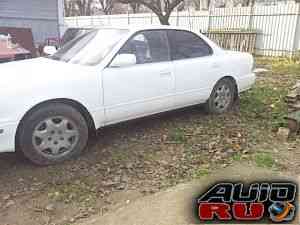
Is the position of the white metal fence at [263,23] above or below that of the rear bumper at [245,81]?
above

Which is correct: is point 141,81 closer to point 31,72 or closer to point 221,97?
point 31,72

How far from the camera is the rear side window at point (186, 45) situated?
4836mm

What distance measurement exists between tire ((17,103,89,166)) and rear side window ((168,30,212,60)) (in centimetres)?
177

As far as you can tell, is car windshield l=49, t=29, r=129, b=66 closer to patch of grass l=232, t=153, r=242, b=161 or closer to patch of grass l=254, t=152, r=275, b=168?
patch of grass l=232, t=153, r=242, b=161

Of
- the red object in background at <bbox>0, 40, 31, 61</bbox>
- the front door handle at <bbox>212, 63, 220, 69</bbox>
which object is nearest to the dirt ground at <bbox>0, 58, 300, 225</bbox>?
the front door handle at <bbox>212, 63, 220, 69</bbox>

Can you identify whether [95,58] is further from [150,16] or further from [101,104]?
[150,16]

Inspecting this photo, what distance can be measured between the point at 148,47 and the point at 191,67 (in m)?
0.73

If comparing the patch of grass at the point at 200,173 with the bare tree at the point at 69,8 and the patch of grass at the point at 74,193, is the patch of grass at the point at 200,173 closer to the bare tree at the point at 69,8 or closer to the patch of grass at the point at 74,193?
the patch of grass at the point at 74,193

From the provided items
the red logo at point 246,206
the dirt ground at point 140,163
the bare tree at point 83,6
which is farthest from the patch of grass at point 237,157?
the bare tree at point 83,6

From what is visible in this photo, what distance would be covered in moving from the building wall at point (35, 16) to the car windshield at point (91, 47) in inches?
264

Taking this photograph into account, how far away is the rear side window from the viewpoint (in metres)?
4.84

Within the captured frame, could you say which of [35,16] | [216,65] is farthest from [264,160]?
[35,16]

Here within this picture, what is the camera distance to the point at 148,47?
15.0 ft

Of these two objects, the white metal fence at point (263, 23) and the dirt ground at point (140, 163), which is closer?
the dirt ground at point (140, 163)
